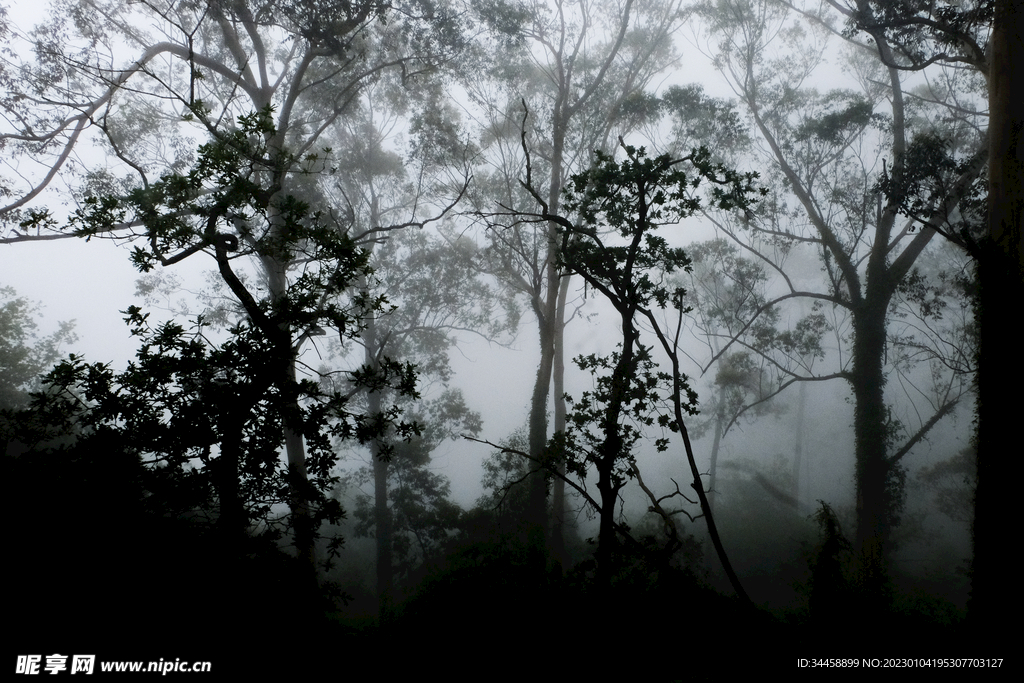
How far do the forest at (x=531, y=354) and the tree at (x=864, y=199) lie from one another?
38 mm

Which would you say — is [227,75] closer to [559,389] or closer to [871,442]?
[559,389]

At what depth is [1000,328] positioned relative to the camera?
181 inches

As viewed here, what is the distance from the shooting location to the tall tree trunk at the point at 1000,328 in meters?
4.29

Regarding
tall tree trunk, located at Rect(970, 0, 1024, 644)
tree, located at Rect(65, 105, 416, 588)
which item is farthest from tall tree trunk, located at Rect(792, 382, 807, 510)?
tree, located at Rect(65, 105, 416, 588)

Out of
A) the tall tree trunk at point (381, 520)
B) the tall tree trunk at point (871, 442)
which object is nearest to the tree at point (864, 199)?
the tall tree trunk at point (871, 442)

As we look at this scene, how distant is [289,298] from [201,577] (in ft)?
5.06

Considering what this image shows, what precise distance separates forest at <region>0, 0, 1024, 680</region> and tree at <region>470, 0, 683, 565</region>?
58 millimetres

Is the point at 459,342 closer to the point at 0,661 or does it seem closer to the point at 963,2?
the point at 0,661

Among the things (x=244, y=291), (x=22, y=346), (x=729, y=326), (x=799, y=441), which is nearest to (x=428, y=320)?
(x=729, y=326)

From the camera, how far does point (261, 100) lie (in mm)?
6320

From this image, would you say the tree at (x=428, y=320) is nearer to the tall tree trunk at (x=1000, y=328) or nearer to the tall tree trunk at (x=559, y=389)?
the tall tree trunk at (x=559, y=389)

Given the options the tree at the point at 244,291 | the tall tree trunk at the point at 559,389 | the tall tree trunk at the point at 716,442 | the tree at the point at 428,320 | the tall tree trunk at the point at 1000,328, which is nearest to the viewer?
the tree at the point at 244,291

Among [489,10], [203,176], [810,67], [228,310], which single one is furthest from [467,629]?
[810,67]

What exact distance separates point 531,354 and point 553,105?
368cm
